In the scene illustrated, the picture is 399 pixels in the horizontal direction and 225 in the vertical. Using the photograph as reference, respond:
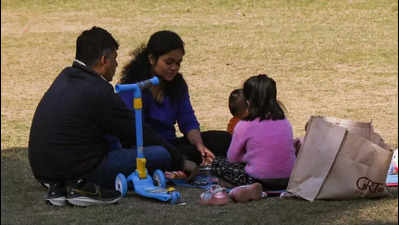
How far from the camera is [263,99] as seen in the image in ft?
16.1

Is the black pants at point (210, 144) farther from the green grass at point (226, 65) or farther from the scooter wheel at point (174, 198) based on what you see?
the scooter wheel at point (174, 198)

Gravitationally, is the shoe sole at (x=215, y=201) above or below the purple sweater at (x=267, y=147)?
below

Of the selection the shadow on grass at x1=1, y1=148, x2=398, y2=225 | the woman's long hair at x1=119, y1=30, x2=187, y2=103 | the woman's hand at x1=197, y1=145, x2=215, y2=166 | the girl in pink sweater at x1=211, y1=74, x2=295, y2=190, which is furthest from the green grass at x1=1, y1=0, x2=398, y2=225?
the woman's long hair at x1=119, y1=30, x2=187, y2=103

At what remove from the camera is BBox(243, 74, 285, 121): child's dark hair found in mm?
4902

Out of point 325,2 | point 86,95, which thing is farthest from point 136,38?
point 86,95

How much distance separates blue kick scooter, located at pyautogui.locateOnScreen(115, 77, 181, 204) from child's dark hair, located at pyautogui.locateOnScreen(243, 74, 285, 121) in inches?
21.5

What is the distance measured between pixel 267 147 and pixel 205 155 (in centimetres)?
73

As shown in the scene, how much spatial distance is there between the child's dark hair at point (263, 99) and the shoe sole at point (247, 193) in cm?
45

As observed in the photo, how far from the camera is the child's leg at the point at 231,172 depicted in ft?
16.2

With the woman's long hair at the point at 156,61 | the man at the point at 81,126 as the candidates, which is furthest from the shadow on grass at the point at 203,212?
the woman's long hair at the point at 156,61

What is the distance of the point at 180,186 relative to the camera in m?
5.20

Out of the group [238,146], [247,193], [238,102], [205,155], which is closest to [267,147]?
[238,146]

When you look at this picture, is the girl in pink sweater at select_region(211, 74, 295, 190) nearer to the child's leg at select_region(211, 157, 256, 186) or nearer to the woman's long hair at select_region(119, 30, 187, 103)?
the child's leg at select_region(211, 157, 256, 186)

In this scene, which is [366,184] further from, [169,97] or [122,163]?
[169,97]
